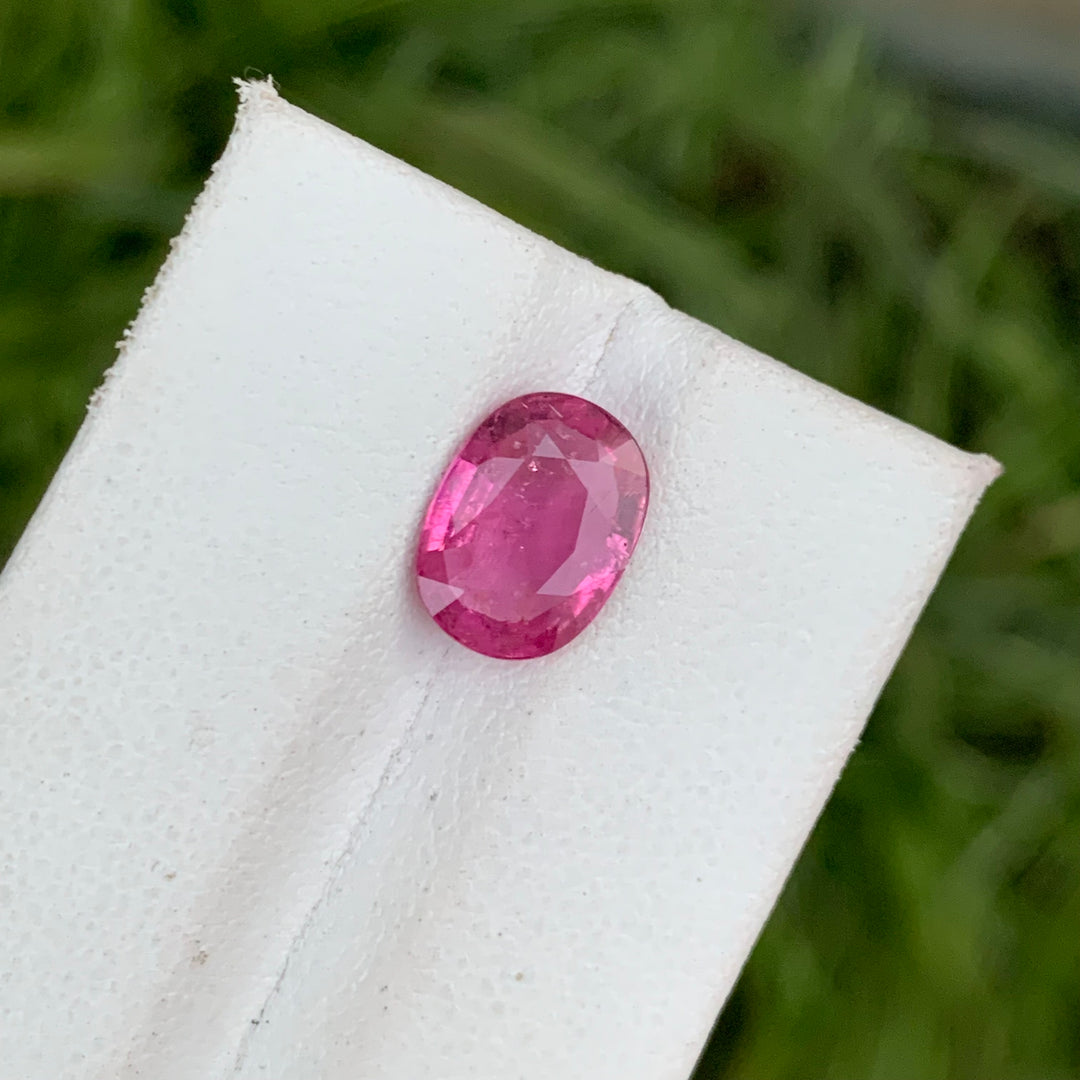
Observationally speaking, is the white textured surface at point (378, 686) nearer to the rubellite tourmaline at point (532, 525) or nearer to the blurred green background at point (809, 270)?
the rubellite tourmaline at point (532, 525)

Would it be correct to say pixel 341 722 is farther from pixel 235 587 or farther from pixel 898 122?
pixel 898 122

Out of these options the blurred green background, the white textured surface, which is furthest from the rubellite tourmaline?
the blurred green background

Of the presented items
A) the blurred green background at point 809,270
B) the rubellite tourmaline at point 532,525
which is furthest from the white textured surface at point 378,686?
the blurred green background at point 809,270

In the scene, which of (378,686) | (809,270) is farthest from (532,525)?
(809,270)

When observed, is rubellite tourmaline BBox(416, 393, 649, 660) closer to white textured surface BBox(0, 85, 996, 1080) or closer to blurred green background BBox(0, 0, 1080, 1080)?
white textured surface BBox(0, 85, 996, 1080)

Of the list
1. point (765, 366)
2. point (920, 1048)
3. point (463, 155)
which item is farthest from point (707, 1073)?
point (463, 155)

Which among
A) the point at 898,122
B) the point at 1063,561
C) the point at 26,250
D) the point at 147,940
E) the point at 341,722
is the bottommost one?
the point at 147,940
